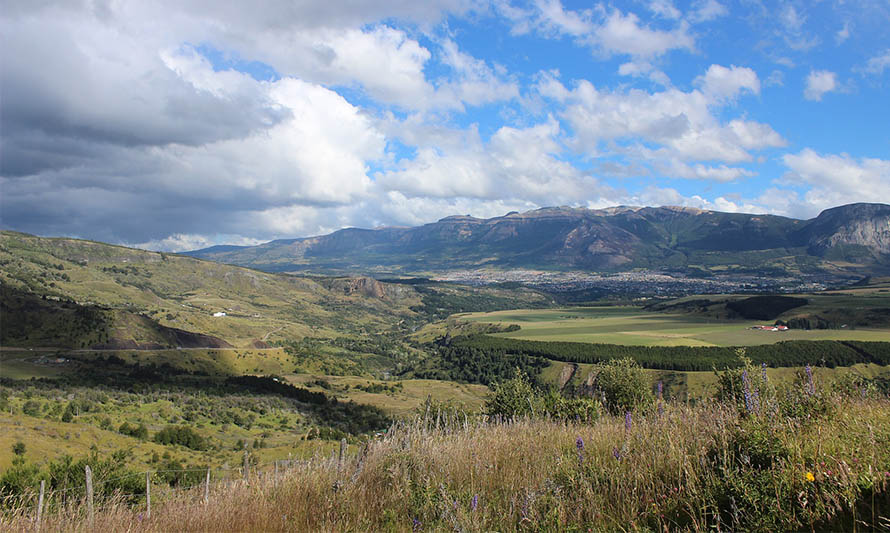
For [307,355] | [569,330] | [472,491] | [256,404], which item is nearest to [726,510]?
[472,491]

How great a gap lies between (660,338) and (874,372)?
49469mm

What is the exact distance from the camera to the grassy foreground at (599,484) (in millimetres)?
3729

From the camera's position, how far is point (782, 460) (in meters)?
4.01

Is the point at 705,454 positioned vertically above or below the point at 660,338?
above

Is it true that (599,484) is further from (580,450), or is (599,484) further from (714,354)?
(714,354)

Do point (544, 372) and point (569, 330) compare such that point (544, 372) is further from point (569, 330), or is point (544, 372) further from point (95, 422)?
point (95, 422)

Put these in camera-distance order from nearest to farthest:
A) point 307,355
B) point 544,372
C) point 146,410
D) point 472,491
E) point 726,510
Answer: point 726,510
point 472,491
point 146,410
point 544,372
point 307,355

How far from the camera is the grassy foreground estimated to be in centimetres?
373

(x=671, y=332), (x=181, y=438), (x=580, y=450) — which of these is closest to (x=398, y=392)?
(x=181, y=438)

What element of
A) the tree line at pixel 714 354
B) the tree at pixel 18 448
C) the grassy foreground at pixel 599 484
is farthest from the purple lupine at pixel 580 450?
the tree line at pixel 714 354

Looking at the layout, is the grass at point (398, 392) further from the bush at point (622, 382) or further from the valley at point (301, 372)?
the bush at point (622, 382)

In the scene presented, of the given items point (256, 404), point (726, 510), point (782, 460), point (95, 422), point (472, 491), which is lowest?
point (256, 404)

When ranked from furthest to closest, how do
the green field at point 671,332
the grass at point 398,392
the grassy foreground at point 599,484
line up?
1. the green field at point 671,332
2. the grass at point 398,392
3. the grassy foreground at point 599,484

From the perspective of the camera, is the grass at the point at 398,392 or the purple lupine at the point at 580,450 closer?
the purple lupine at the point at 580,450
